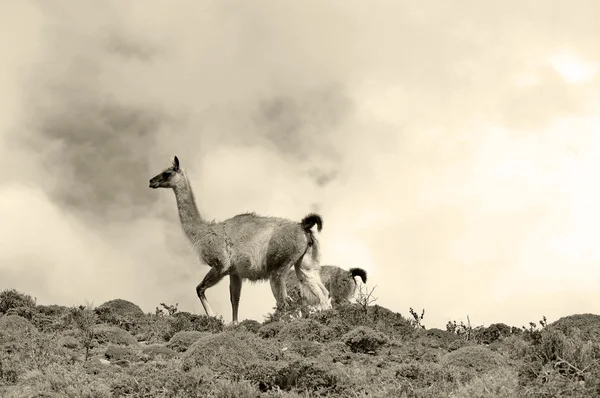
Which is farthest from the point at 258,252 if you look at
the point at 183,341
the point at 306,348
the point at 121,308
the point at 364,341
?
the point at 306,348

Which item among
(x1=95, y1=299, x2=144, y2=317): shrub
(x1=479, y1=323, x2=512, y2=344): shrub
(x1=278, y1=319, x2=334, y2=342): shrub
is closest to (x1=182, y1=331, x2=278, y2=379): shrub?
(x1=278, y1=319, x2=334, y2=342): shrub

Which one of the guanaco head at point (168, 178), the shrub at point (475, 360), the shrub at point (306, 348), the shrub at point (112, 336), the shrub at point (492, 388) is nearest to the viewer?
the shrub at point (492, 388)

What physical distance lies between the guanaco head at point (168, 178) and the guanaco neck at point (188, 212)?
5.9 inches

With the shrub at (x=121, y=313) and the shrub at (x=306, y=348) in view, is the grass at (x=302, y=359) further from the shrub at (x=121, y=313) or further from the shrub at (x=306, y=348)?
the shrub at (x=121, y=313)

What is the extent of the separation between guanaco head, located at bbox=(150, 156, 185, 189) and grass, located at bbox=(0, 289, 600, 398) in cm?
568

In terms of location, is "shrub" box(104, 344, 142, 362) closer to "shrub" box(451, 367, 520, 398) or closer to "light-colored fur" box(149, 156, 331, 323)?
"light-colored fur" box(149, 156, 331, 323)

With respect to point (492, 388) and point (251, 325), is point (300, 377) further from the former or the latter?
point (251, 325)

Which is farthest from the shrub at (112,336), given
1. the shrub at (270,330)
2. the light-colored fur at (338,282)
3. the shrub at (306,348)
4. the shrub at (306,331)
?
the light-colored fur at (338,282)

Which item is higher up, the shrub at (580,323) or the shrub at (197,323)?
the shrub at (197,323)

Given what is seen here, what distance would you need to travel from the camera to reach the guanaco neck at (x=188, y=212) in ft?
70.7

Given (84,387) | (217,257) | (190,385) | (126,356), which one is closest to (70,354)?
(126,356)

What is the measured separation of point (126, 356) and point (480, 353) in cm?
578

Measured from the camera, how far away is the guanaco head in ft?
75.0

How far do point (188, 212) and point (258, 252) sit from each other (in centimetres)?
308
